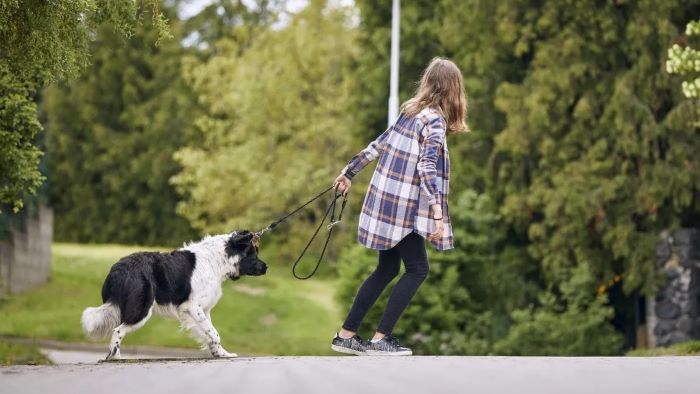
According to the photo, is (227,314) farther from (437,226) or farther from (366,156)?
(437,226)

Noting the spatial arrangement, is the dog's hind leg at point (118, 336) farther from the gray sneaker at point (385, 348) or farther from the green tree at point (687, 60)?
the green tree at point (687, 60)

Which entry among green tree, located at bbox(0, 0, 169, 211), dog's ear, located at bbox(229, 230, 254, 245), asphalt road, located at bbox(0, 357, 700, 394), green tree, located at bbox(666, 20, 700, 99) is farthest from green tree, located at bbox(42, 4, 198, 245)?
asphalt road, located at bbox(0, 357, 700, 394)

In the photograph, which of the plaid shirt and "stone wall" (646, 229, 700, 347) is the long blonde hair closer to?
the plaid shirt

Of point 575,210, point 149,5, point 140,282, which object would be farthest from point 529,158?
point 140,282

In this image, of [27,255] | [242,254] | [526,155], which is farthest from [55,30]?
[27,255]

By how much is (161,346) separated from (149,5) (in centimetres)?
1521

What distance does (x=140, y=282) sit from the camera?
408 inches

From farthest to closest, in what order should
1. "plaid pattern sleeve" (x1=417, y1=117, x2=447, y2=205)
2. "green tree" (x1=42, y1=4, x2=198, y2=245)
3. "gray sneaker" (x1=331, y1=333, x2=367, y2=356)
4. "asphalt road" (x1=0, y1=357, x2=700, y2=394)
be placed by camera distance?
"green tree" (x1=42, y1=4, x2=198, y2=245) < "gray sneaker" (x1=331, y1=333, x2=367, y2=356) < "plaid pattern sleeve" (x1=417, y1=117, x2=447, y2=205) < "asphalt road" (x1=0, y1=357, x2=700, y2=394)

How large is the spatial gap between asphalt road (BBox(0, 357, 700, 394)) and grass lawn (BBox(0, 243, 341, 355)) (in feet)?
55.7

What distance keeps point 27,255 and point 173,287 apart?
20.9m

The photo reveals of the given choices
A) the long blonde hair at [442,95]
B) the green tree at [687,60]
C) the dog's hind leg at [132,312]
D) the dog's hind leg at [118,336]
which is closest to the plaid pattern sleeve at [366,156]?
the long blonde hair at [442,95]

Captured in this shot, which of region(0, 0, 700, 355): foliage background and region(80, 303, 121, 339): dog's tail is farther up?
region(0, 0, 700, 355): foliage background

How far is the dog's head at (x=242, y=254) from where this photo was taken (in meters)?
11.1

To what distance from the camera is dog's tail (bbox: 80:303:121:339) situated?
10.4 m
